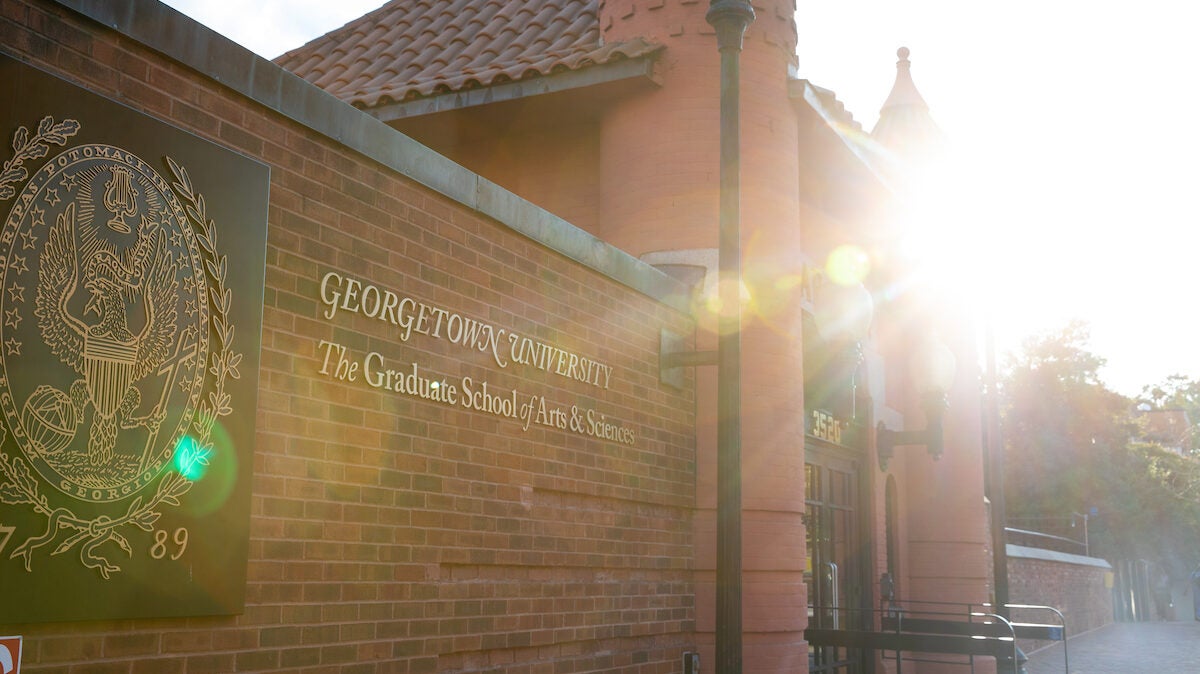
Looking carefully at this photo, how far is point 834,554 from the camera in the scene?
1265cm

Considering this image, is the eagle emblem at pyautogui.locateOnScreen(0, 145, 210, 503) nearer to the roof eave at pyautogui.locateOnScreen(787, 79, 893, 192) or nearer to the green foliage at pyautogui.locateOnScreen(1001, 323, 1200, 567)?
the roof eave at pyautogui.locateOnScreen(787, 79, 893, 192)

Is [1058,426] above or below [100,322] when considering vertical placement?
above

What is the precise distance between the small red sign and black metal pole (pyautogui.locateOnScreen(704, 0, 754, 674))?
4.08m

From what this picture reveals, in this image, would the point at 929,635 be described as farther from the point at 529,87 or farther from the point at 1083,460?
the point at 1083,460

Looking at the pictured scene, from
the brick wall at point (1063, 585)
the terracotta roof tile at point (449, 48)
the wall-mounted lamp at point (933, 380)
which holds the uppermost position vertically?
the terracotta roof tile at point (449, 48)

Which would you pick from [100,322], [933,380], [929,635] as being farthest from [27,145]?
[933,380]

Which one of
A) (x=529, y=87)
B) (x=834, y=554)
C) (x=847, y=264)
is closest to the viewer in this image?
(x=529, y=87)

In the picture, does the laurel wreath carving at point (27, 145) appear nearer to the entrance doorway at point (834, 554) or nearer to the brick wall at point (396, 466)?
the brick wall at point (396, 466)

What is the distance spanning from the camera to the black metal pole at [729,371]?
6.73 metres

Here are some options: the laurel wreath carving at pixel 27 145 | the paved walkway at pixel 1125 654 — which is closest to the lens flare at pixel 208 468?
the laurel wreath carving at pixel 27 145

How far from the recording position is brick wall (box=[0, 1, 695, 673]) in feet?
14.0

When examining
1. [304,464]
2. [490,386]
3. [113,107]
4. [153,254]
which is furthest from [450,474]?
[113,107]

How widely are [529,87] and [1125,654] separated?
2219cm

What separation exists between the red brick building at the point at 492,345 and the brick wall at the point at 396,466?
0.05ft
